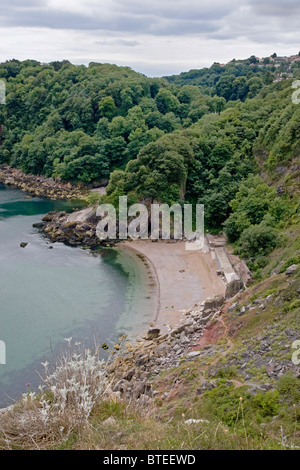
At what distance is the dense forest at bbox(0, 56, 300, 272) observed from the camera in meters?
33.1

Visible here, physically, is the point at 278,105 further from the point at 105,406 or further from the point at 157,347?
the point at 105,406

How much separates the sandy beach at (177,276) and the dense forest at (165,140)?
120 inches

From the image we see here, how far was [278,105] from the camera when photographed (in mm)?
43906

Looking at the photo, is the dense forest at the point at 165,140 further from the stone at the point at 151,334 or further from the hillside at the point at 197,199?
the stone at the point at 151,334

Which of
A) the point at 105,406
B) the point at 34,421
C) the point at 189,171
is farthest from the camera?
the point at 189,171

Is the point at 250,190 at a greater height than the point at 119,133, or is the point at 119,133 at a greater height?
the point at 119,133

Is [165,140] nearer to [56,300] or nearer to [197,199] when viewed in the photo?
[197,199]

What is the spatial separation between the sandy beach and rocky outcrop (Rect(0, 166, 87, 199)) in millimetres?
20872

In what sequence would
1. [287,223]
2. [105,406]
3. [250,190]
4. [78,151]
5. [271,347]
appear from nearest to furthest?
[105,406]
[271,347]
[287,223]
[250,190]
[78,151]

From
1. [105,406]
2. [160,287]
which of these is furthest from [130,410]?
Answer: [160,287]

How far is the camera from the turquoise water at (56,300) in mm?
22484

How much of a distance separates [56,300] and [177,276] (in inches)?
360

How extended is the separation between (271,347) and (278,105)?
116ft

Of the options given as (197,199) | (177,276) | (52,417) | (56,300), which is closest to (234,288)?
(177,276)
